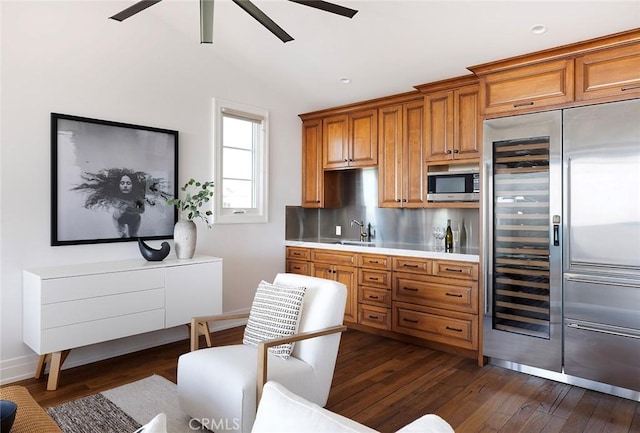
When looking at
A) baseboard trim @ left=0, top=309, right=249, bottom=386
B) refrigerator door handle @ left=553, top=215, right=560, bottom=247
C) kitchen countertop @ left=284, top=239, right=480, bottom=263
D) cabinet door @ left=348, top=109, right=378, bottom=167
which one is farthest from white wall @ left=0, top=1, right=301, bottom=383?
refrigerator door handle @ left=553, top=215, right=560, bottom=247

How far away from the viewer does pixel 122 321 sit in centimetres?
317

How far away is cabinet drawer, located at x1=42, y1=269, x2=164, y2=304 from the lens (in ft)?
9.30

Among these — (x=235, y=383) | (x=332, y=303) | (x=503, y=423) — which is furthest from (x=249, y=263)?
(x=503, y=423)

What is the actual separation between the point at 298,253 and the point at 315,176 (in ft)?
3.25

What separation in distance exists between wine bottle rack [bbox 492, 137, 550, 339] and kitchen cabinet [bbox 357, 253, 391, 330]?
1092mm

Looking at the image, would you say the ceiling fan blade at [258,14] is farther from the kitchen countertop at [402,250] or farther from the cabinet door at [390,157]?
the kitchen countertop at [402,250]

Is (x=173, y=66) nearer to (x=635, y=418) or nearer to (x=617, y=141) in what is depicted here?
(x=617, y=141)

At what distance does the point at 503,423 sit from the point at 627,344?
108 centimetres

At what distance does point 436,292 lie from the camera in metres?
3.77

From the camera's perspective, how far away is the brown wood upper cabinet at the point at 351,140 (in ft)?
15.1

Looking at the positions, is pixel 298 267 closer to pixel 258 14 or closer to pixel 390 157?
pixel 390 157

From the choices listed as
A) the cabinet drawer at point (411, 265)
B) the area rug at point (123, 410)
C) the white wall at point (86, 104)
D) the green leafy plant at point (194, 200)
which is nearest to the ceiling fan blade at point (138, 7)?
the white wall at point (86, 104)

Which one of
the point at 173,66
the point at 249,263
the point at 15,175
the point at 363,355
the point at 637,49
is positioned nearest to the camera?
the point at 637,49

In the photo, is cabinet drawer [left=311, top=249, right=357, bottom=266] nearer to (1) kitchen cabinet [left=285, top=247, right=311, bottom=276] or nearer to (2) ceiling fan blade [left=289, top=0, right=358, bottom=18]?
(1) kitchen cabinet [left=285, top=247, right=311, bottom=276]
